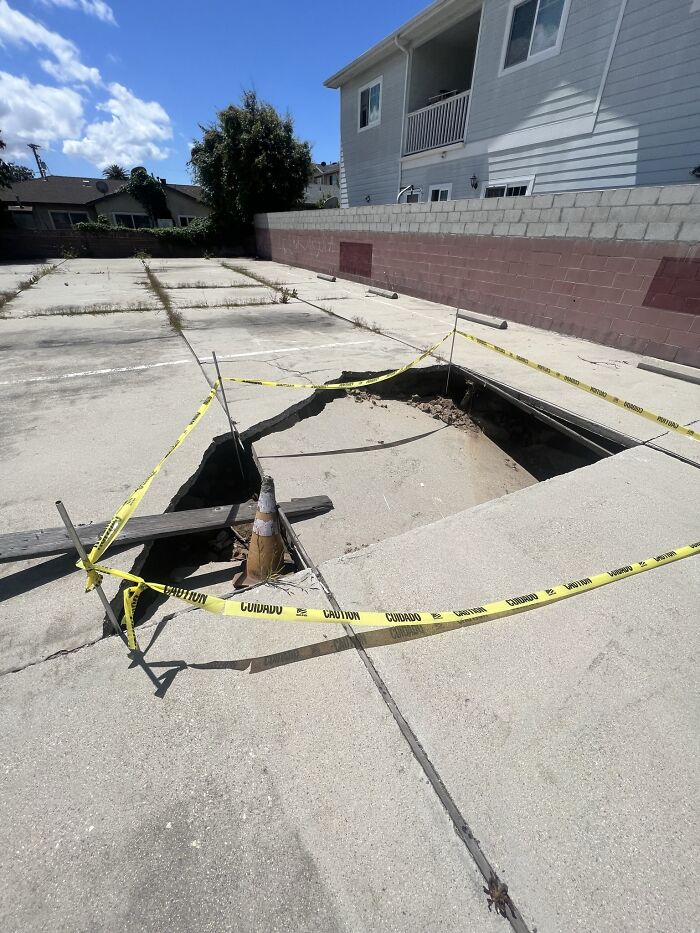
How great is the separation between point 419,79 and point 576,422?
49.9ft

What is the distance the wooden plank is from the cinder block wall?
6477 mm

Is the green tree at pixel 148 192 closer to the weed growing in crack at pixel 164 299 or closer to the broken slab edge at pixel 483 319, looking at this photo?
the weed growing in crack at pixel 164 299

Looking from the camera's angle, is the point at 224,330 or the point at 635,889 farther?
the point at 224,330

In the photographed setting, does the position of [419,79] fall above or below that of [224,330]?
above

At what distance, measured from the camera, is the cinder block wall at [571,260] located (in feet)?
19.9

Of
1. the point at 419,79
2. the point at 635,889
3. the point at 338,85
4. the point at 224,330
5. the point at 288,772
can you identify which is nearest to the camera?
the point at 635,889

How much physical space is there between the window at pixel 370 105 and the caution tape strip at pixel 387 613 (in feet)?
60.2

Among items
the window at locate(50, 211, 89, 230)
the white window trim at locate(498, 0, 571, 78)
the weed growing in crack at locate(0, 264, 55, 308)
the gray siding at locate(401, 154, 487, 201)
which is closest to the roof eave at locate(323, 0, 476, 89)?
the white window trim at locate(498, 0, 571, 78)

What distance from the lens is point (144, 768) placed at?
1.56 metres

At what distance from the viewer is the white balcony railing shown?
39.9 feet

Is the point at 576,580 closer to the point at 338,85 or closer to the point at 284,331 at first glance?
the point at 284,331

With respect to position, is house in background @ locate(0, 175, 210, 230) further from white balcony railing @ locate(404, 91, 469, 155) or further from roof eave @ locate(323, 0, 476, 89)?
white balcony railing @ locate(404, 91, 469, 155)

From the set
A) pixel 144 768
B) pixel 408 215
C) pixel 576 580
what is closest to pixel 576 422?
pixel 576 580

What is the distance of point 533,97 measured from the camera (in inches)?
389
